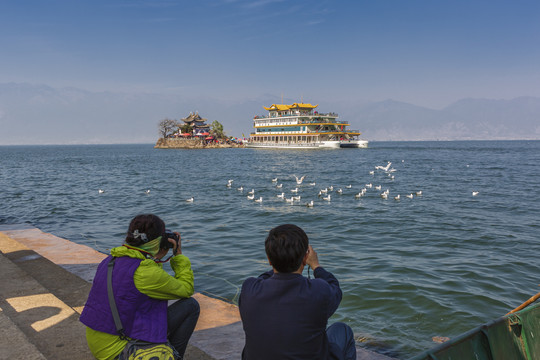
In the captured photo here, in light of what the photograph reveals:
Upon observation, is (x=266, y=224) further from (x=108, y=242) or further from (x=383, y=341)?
(x=383, y=341)

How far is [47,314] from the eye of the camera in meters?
3.94

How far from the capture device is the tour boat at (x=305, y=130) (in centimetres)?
8181

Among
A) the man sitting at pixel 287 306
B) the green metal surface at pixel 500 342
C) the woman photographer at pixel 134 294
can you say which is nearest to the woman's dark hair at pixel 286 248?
the man sitting at pixel 287 306

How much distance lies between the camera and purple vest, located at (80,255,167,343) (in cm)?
233

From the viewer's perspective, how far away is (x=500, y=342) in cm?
315

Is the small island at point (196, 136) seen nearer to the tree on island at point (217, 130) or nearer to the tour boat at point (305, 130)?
the tree on island at point (217, 130)

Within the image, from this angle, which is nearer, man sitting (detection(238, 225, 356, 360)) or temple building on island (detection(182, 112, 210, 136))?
man sitting (detection(238, 225, 356, 360))

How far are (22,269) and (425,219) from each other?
39.1ft

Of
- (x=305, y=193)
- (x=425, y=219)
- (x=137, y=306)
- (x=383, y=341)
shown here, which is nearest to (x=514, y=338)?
(x=383, y=341)

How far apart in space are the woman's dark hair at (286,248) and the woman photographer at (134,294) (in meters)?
0.79

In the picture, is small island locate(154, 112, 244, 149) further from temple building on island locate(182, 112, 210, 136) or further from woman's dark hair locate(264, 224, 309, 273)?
woman's dark hair locate(264, 224, 309, 273)

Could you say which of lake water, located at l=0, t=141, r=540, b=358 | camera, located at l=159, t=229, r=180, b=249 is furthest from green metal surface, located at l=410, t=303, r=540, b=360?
camera, located at l=159, t=229, r=180, b=249

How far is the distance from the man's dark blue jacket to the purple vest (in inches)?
28.9

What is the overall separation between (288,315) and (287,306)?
4 centimetres
